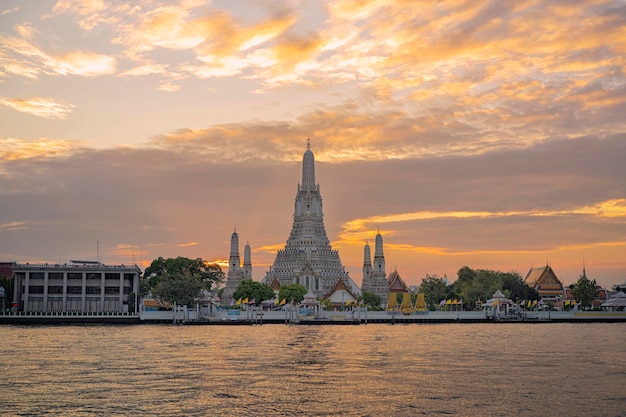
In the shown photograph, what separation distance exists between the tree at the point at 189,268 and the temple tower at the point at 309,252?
19968 mm

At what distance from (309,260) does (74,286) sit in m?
61.6

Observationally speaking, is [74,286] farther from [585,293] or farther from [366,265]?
[585,293]

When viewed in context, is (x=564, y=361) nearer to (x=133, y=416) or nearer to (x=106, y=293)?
(x=133, y=416)

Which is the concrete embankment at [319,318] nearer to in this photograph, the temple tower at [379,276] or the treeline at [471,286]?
the treeline at [471,286]

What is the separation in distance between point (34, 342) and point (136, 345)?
449 inches

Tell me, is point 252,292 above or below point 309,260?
below

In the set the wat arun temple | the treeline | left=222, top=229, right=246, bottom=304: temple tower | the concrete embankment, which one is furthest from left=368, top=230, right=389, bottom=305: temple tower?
the concrete embankment

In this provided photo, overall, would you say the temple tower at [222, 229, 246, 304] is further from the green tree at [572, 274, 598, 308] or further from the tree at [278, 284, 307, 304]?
the green tree at [572, 274, 598, 308]

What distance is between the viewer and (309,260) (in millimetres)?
184500

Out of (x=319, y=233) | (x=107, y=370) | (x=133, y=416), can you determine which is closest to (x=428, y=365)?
(x=107, y=370)

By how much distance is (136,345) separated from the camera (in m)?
70.9

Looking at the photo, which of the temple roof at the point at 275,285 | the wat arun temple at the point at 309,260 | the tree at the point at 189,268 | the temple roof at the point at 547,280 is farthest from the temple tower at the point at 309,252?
the temple roof at the point at 547,280

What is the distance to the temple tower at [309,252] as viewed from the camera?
180m

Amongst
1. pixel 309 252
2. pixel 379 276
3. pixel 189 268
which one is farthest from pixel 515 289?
pixel 189 268
